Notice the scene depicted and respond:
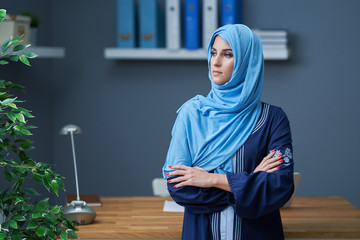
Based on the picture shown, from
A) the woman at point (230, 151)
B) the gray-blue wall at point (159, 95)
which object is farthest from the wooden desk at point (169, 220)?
the gray-blue wall at point (159, 95)

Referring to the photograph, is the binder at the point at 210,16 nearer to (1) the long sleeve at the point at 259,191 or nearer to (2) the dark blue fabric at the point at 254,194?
(2) the dark blue fabric at the point at 254,194

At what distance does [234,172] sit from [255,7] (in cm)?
243

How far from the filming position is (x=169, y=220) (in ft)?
8.23

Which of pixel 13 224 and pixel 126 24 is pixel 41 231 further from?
pixel 126 24

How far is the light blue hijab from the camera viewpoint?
1858mm

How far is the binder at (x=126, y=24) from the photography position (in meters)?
3.76

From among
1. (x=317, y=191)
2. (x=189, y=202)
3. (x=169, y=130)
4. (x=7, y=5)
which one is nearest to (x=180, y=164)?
(x=189, y=202)

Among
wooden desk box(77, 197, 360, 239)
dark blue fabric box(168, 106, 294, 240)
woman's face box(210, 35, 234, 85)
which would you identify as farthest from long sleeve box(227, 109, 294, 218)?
wooden desk box(77, 197, 360, 239)

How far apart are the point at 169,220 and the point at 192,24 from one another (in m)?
1.72

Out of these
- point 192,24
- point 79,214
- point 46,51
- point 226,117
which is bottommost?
point 79,214

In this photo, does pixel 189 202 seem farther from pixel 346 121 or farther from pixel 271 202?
pixel 346 121

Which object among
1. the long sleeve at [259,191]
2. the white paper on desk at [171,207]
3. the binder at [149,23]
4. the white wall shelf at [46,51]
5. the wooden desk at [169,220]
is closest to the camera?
the long sleeve at [259,191]

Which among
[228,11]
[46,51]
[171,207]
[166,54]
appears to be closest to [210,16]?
[228,11]

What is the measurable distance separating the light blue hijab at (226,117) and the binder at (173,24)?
1.90m
